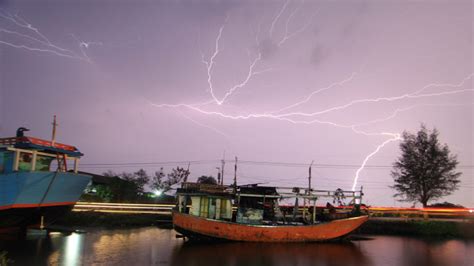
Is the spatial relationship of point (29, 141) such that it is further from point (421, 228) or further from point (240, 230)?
point (421, 228)

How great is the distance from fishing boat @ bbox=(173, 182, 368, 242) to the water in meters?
0.72

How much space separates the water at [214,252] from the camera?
18.0m

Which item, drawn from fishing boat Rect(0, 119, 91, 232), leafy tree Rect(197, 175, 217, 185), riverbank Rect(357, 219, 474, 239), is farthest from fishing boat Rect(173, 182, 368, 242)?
leafy tree Rect(197, 175, 217, 185)

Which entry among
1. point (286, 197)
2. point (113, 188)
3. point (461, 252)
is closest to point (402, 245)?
point (461, 252)

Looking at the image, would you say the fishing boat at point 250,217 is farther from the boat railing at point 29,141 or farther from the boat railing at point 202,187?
the boat railing at point 29,141

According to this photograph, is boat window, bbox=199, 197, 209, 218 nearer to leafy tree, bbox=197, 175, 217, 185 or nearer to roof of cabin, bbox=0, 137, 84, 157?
roof of cabin, bbox=0, 137, 84, 157

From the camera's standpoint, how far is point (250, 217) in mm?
24922

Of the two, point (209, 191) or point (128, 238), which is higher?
point (209, 191)

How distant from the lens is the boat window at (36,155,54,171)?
1029 inches

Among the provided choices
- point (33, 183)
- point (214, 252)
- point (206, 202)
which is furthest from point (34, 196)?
point (214, 252)

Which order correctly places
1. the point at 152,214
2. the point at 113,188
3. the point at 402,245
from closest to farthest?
the point at 402,245, the point at 152,214, the point at 113,188

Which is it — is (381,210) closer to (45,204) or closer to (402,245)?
(402,245)

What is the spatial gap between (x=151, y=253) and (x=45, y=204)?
31.7ft

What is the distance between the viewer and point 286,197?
2580 cm
